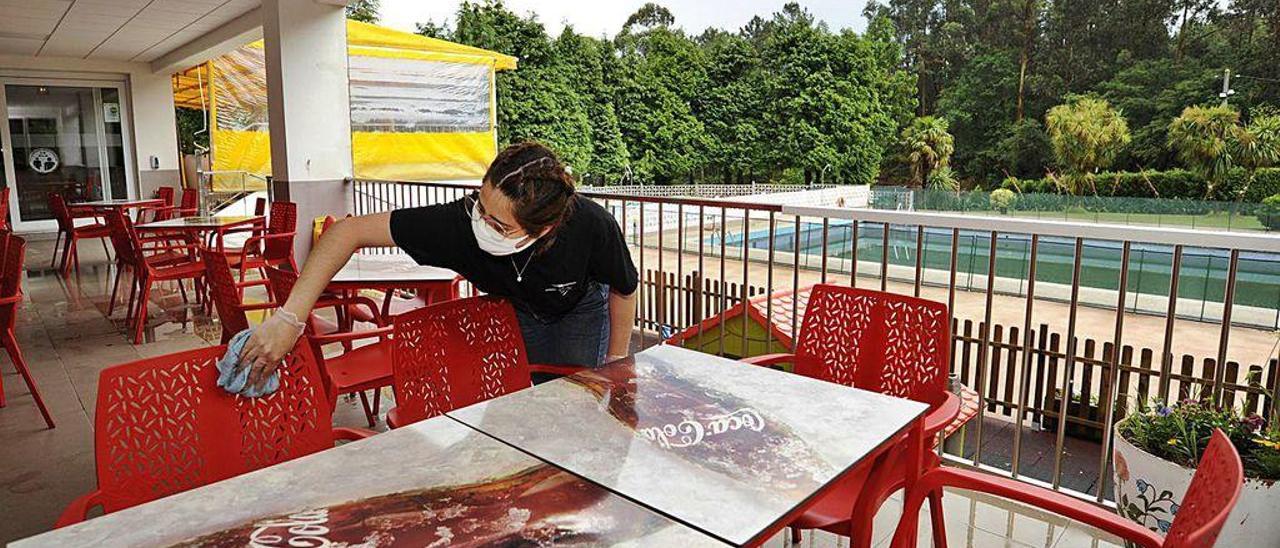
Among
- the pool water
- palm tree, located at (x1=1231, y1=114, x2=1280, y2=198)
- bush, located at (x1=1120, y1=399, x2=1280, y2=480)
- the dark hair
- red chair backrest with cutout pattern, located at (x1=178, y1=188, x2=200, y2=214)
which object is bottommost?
the pool water

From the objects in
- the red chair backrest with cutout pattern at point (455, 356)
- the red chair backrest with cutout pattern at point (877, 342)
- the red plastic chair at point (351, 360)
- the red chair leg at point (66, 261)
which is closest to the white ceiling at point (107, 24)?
the red chair leg at point (66, 261)

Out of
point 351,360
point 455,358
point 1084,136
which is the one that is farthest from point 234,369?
point 1084,136

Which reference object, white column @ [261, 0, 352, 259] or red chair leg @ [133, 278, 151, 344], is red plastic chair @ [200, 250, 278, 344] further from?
white column @ [261, 0, 352, 259]

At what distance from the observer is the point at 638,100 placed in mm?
33812

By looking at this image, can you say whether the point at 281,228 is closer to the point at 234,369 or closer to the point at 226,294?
the point at 226,294

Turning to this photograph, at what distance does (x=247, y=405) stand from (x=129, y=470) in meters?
0.25

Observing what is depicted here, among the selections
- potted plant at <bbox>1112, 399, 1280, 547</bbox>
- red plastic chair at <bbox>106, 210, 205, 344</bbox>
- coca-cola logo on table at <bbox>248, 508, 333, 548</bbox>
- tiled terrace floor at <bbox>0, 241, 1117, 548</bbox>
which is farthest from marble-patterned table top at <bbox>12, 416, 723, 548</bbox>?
red plastic chair at <bbox>106, 210, 205, 344</bbox>

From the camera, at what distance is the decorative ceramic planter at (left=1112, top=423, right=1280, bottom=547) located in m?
2.13

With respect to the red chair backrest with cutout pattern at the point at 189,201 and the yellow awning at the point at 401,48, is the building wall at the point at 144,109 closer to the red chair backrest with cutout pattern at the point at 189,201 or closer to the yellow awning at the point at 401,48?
the yellow awning at the point at 401,48

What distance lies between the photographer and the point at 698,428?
1562 millimetres

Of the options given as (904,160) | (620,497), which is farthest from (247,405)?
(904,160)

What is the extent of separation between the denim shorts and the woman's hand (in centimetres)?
84

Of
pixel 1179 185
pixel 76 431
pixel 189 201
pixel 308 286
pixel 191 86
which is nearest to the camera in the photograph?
pixel 308 286

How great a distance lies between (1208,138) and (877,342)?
127ft
